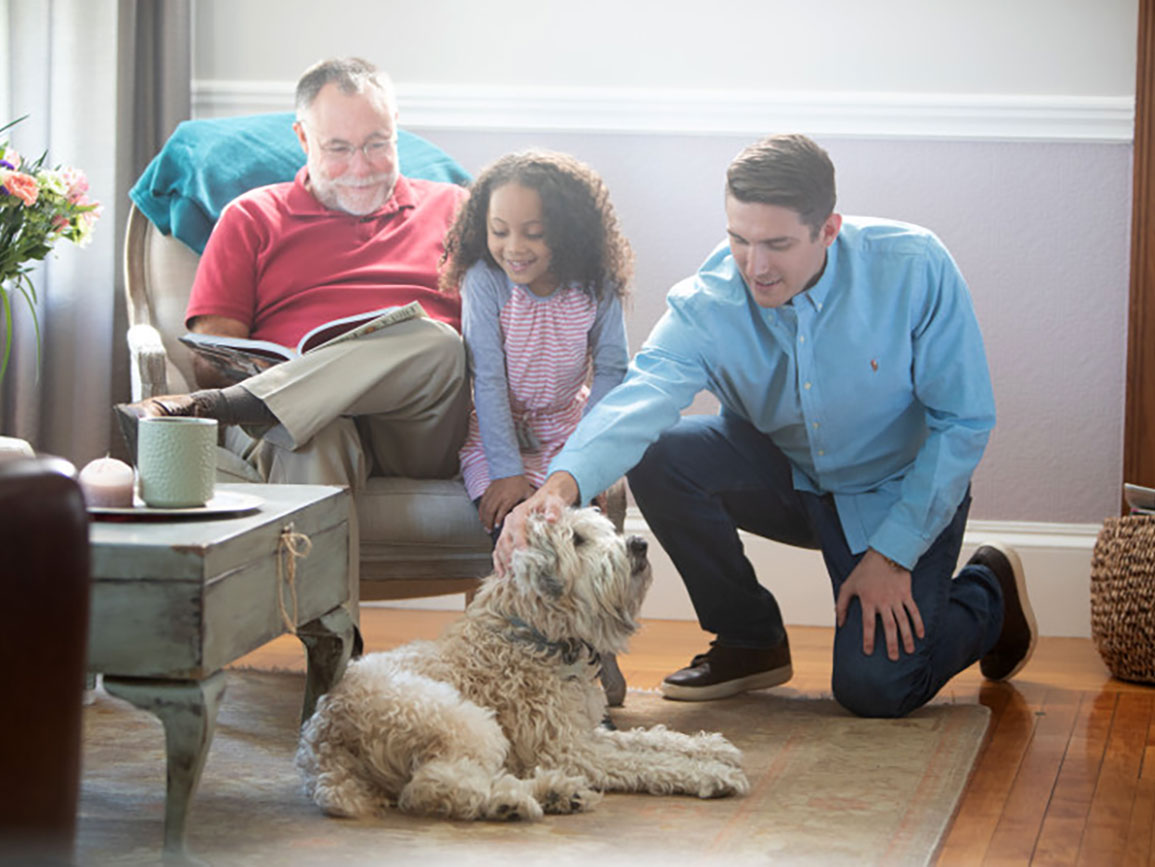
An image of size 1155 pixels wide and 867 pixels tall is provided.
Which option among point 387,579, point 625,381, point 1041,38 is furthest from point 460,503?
point 1041,38

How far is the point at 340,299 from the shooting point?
→ 112 inches

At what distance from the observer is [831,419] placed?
100 inches

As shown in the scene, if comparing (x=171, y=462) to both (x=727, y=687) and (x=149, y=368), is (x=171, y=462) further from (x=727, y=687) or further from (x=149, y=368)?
(x=727, y=687)

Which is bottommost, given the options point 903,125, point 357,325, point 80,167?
point 357,325

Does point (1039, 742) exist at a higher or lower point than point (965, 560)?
lower

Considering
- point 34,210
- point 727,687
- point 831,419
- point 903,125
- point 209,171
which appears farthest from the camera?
point 903,125

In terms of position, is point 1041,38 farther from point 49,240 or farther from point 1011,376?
point 49,240

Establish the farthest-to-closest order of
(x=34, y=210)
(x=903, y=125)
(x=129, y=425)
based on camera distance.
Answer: (x=903, y=125), (x=34, y=210), (x=129, y=425)

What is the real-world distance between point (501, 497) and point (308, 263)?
0.73 meters

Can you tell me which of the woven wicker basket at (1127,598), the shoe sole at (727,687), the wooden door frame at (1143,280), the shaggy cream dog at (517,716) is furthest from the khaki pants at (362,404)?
the wooden door frame at (1143,280)

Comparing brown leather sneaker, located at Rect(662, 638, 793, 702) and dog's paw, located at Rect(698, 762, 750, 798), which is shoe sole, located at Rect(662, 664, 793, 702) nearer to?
brown leather sneaker, located at Rect(662, 638, 793, 702)

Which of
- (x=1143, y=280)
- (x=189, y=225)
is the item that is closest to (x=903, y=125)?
(x=1143, y=280)

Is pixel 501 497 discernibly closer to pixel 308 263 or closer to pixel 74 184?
pixel 308 263

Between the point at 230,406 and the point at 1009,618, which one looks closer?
the point at 230,406
